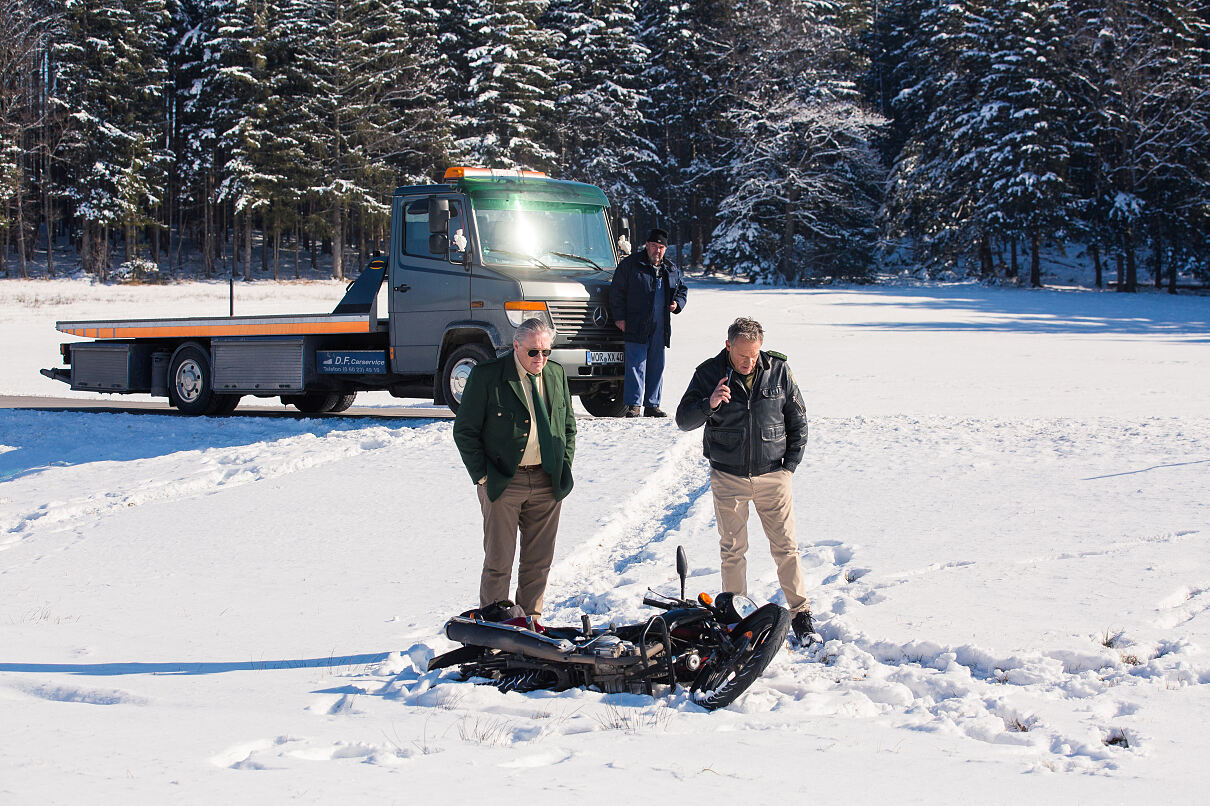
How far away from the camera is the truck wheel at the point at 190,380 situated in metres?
16.0

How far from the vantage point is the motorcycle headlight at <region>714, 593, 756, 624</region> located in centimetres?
587

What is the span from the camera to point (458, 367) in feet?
43.2

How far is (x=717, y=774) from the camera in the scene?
14.4 ft

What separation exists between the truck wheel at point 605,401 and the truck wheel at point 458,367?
1.76 m

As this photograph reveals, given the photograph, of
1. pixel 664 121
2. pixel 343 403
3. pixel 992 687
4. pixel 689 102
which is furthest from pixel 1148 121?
pixel 992 687

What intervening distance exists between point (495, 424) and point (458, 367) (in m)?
7.06

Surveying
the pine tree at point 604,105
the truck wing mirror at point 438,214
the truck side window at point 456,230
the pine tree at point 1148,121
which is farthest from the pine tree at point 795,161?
the truck wing mirror at point 438,214

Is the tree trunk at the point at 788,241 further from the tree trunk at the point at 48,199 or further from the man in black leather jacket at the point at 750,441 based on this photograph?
the man in black leather jacket at the point at 750,441

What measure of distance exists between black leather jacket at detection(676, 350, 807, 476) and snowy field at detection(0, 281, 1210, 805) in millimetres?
1089

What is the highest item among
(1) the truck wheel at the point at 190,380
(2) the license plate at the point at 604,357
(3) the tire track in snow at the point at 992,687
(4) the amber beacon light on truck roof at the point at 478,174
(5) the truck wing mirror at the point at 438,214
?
(4) the amber beacon light on truck roof at the point at 478,174

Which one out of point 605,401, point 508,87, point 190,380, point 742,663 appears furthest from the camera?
point 508,87

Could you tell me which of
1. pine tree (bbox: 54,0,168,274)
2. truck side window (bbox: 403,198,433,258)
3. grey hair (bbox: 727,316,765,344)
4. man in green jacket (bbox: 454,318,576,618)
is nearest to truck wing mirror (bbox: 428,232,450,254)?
truck side window (bbox: 403,198,433,258)

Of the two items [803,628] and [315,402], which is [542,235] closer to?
[315,402]

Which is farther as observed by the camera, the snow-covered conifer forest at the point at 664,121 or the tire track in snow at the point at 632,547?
the snow-covered conifer forest at the point at 664,121
